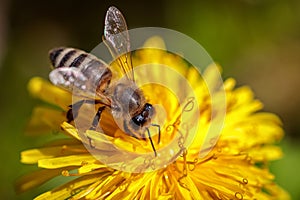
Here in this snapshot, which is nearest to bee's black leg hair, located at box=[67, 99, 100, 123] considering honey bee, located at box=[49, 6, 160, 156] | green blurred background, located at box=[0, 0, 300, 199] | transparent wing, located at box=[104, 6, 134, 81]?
honey bee, located at box=[49, 6, 160, 156]

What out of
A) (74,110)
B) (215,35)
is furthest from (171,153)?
(215,35)

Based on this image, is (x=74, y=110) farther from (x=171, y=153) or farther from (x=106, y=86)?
(x=171, y=153)

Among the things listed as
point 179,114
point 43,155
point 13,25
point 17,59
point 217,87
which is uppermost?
point 13,25

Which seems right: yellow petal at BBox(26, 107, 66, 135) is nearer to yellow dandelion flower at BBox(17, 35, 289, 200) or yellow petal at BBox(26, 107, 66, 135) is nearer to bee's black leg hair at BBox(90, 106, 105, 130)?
yellow dandelion flower at BBox(17, 35, 289, 200)

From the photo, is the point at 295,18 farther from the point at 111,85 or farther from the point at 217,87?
the point at 111,85

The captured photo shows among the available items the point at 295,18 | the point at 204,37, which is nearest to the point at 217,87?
the point at 204,37

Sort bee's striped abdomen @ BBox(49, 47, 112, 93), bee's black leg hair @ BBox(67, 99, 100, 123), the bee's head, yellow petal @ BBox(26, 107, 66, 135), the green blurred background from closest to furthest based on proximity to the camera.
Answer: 1. bee's striped abdomen @ BBox(49, 47, 112, 93)
2. the bee's head
3. bee's black leg hair @ BBox(67, 99, 100, 123)
4. yellow petal @ BBox(26, 107, 66, 135)
5. the green blurred background

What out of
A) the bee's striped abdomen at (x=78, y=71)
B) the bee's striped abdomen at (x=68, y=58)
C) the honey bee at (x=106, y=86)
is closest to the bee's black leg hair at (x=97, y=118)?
the honey bee at (x=106, y=86)
